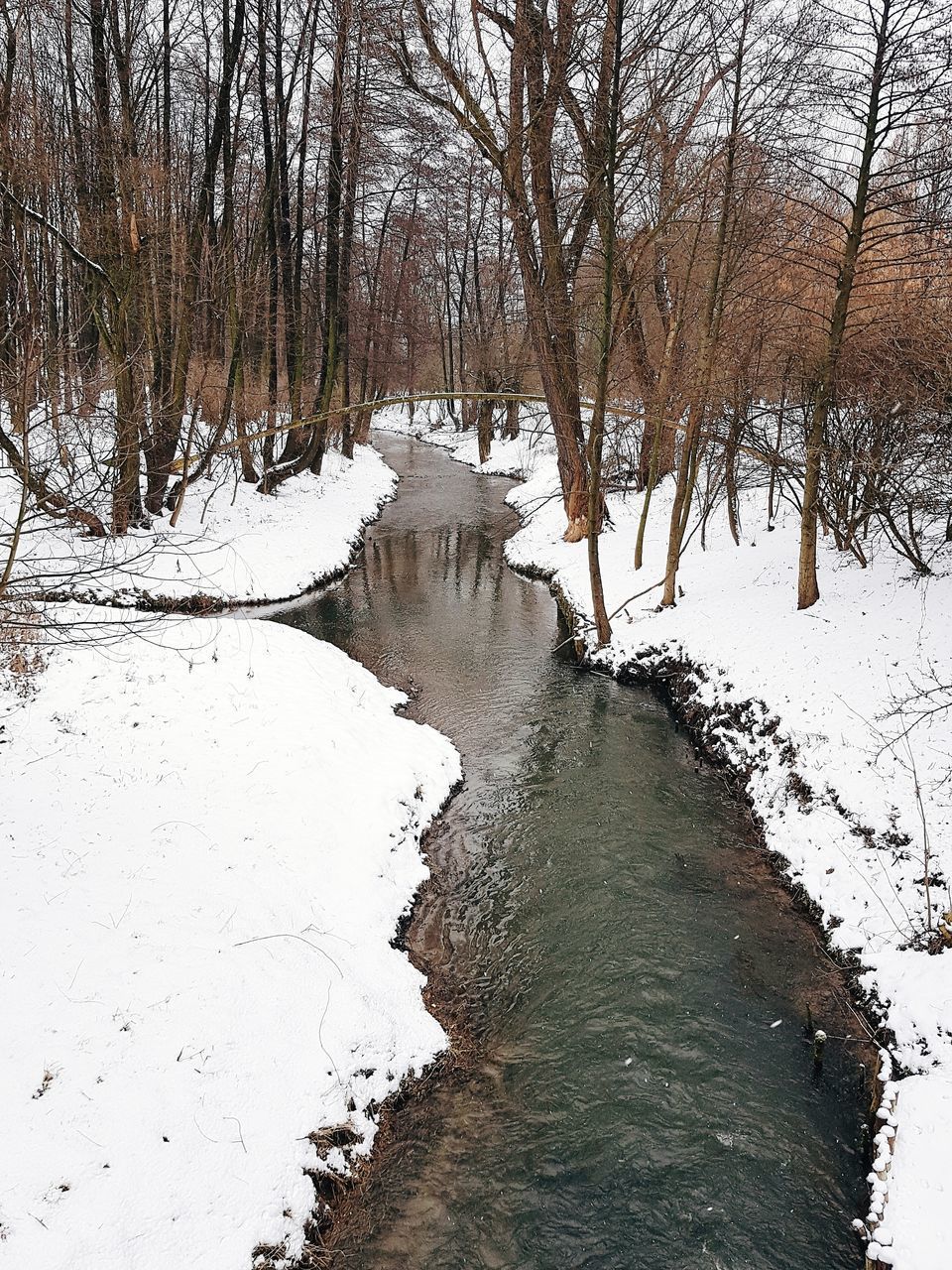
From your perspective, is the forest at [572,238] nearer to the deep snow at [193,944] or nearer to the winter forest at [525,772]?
the winter forest at [525,772]

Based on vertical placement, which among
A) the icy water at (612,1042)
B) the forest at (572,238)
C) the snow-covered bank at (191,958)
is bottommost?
the icy water at (612,1042)

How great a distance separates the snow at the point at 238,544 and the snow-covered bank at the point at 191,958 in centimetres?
376

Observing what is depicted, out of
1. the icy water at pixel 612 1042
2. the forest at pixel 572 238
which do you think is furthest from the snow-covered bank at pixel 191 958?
the forest at pixel 572 238

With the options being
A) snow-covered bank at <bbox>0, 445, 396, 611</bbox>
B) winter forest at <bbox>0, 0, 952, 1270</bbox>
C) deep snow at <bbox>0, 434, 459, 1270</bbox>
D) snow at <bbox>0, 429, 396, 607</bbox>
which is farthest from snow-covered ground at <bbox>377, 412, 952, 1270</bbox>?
snow-covered bank at <bbox>0, 445, 396, 611</bbox>

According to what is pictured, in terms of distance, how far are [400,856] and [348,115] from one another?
2033cm

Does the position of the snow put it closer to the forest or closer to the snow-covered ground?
the forest

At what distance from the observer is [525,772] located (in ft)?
29.5

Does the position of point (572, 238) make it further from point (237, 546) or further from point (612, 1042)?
point (612, 1042)

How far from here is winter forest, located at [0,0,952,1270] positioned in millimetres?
4031

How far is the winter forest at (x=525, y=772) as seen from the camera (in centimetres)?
403

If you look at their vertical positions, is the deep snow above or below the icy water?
above

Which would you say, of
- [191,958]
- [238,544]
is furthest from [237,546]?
[191,958]

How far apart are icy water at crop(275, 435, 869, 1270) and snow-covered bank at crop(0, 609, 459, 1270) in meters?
0.45

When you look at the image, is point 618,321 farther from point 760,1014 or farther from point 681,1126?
point 681,1126
